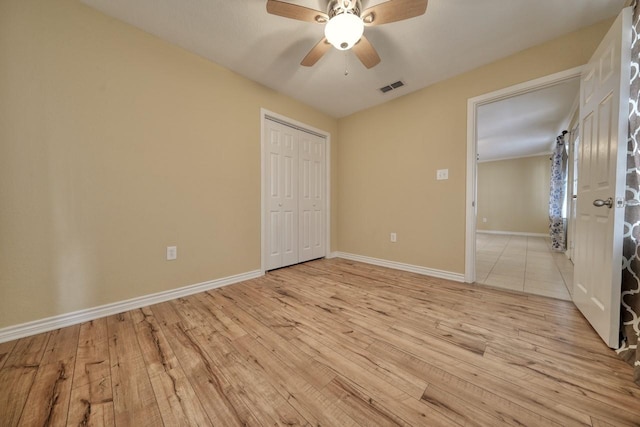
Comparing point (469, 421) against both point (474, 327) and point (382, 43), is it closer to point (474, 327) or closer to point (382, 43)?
point (474, 327)

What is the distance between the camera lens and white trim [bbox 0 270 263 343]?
1.45m

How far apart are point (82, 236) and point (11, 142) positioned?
70cm

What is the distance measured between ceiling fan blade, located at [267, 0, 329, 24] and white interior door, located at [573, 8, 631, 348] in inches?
69.8

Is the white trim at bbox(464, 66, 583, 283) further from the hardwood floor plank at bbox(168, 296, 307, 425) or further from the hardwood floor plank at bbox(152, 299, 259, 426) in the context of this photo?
the hardwood floor plank at bbox(152, 299, 259, 426)

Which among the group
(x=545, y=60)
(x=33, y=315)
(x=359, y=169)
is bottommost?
(x=33, y=315)

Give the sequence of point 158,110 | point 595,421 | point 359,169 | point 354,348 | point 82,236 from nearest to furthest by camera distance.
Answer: point 595,421, point 354,348, point 82,236, point 158,110, point 359,169

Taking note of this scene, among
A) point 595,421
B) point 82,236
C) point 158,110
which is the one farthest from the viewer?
point 158,110

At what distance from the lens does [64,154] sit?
1591 millimetres

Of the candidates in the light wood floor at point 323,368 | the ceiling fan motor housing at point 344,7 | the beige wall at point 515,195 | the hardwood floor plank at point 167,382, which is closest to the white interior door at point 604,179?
the light wood floor at point 323,368

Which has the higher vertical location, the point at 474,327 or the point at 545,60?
the point at 545,60

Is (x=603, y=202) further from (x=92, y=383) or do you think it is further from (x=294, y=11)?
(x=92, y=383)

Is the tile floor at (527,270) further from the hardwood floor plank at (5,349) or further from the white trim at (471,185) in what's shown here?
→ the hardwood floor plank at (5,349)

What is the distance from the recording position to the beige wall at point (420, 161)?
2.11 meters

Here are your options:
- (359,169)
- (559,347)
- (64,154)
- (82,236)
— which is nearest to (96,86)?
(64,154)
